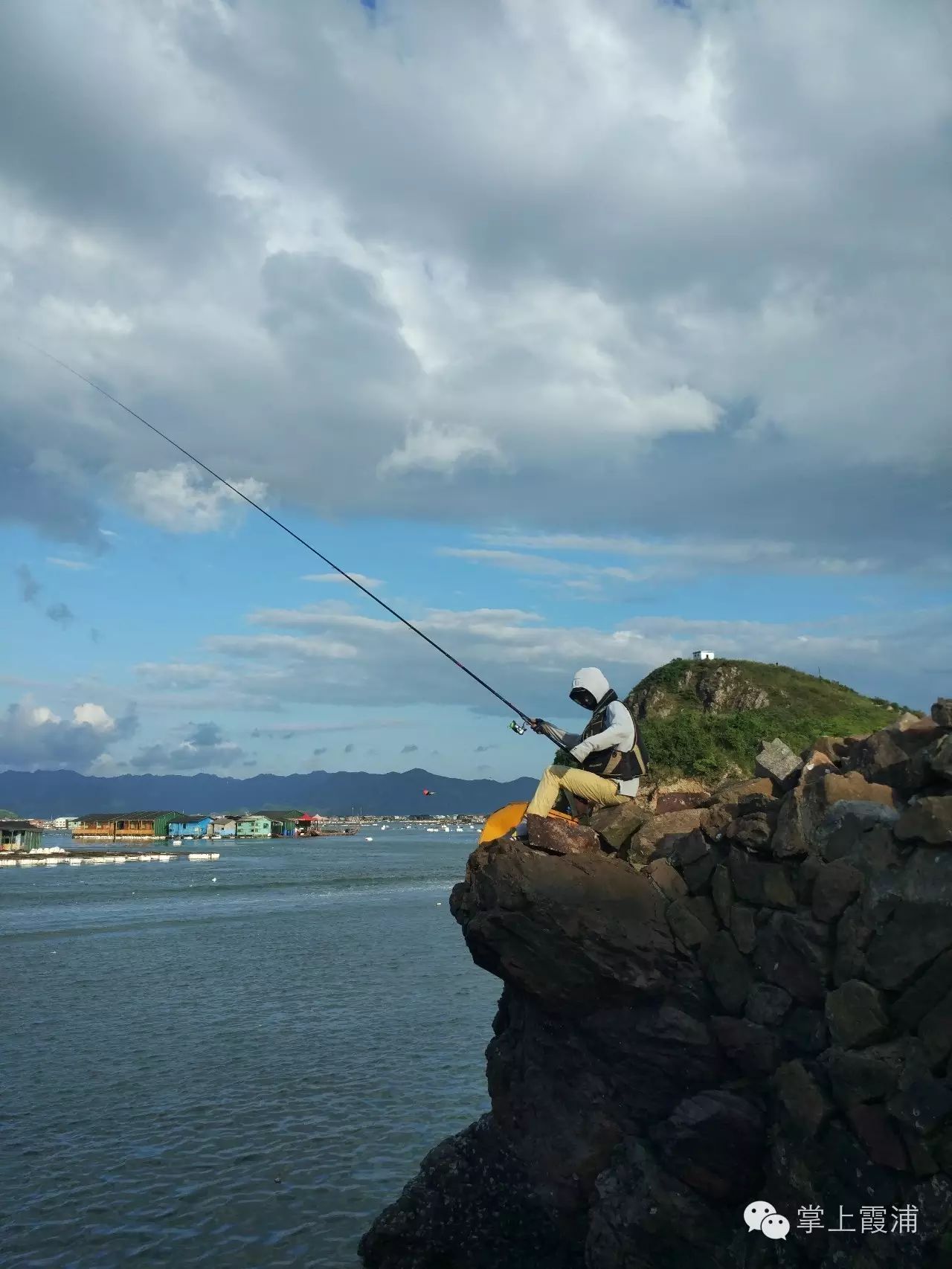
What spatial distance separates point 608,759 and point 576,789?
566 millimetres

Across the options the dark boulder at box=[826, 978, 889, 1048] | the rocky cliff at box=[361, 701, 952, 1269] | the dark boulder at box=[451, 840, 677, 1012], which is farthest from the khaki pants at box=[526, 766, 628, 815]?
the dark boulder at box=[826, 978, 889, 1048]

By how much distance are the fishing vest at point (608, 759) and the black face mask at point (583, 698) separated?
0.29 ft

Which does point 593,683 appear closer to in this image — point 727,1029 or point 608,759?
point 608,759

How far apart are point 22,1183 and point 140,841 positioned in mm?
189558

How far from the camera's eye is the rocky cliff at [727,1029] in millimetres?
7836

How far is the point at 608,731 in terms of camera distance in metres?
11.8

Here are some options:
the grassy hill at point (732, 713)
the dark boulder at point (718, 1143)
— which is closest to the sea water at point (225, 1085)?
the dark boulder at point (718, 1143)

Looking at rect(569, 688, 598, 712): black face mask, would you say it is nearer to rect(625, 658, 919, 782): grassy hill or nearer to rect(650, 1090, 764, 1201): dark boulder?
rect(650, 1090, 764, 1201): dark boulder

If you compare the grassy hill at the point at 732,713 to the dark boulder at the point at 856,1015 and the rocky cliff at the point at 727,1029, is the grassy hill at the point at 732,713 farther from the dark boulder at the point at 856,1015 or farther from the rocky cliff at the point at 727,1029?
the dark boulder at the point at 856,1015

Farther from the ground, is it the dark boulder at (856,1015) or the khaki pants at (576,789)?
the khaki pants at (576,789)

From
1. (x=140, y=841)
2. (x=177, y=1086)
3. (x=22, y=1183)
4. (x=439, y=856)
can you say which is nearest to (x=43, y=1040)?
(x=177, y=1086)

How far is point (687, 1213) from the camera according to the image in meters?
9.33

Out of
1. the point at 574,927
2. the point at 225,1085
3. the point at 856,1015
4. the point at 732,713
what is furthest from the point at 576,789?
the point at 732,713

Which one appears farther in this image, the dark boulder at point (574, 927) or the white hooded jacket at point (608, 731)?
the white hooded jacket at point (608, 731)
